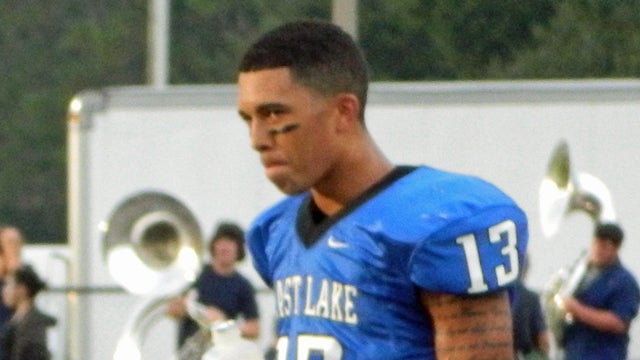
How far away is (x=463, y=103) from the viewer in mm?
12945

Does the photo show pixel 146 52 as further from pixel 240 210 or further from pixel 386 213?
pixel 386 213

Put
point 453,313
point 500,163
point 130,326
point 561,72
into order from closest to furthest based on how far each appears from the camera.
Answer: point 453,313 < point 130,326 < point 500,163 < point 561,72

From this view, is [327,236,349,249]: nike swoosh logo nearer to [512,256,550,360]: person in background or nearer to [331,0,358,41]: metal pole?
[512,256,550,360]: person in background

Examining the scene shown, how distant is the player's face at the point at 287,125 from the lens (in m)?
3.73

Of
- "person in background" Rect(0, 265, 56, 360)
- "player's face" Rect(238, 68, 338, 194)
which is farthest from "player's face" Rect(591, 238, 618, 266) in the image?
"player's face" Rect(238, 68, 338, 194)

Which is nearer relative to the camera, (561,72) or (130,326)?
(130,326)

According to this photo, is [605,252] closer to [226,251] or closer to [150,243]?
[226,251]

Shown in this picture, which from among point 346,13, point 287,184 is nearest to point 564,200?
point 346,13

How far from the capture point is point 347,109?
379 centimetres

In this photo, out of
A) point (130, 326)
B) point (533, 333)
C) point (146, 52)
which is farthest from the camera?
point (146, 52)

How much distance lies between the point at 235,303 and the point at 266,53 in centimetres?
721

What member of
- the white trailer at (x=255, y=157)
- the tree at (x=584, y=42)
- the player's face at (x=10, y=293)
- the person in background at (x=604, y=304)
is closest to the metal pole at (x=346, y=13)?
the white trailer at (x=255, y=157)

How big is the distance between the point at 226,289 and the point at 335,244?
7.17 m

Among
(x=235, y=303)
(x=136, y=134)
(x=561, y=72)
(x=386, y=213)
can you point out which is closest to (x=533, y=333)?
(x=235, y=303)
